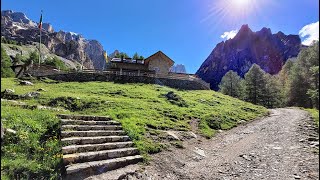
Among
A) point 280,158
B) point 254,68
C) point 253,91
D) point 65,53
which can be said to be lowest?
point 280,158

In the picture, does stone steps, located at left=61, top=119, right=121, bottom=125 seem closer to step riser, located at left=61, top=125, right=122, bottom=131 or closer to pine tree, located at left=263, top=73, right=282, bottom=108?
step riser, located at left=61, top=125, right=122, bottom=131

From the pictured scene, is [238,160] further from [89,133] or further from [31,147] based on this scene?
[31,147]

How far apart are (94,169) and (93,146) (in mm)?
1891

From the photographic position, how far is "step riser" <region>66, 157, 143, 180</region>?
9.65 m

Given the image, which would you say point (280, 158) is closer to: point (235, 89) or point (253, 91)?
point (253, 91)

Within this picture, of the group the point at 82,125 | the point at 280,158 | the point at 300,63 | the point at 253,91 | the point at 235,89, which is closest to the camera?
the point at 280,158

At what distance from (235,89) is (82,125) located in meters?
64.4

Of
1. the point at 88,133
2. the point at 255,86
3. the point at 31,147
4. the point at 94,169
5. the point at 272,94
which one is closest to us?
the point at 94,169

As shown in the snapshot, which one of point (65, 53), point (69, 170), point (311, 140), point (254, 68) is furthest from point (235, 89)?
point (65, 53)

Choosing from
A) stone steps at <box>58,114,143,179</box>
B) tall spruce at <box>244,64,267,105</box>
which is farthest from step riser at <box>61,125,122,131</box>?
tall spruce at <box>244,64,267,105</box>

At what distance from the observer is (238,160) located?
13695 mm

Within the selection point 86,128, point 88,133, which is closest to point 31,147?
point 88,133

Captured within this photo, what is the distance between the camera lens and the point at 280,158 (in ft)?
44.5

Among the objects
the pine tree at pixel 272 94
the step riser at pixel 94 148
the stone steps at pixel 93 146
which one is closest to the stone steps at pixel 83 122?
the stone steps at pixel 93 146
